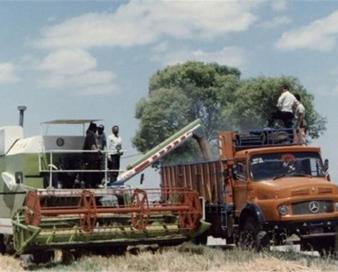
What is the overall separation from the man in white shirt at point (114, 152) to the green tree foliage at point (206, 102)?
53.0 ft

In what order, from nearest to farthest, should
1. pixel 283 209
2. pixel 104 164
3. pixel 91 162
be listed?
pixel 283 209 → pixel 104 164 → pixel 91 162

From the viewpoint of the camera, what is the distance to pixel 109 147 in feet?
60.7

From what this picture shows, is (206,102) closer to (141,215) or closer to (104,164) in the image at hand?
(104,164)

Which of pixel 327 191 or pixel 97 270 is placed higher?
pixel 327 191

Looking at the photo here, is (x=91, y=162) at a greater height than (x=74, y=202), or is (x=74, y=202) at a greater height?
(x=91, y=162)

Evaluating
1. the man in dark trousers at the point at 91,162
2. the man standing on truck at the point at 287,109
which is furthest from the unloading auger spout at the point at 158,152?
the man standing on truck at the point at 287,109

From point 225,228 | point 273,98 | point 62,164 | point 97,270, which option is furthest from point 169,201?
point 273,98

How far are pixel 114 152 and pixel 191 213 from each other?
2645mm

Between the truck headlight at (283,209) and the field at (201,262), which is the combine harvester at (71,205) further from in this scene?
the truck headlight at (283,209)

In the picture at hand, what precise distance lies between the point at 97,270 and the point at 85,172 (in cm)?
486

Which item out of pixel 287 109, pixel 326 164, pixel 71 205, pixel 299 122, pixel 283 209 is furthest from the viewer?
pixel 287 109

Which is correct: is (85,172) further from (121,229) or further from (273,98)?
(273,98)

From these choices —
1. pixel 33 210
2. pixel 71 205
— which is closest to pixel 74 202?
pixel 71 205

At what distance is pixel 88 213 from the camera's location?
1596 cm
